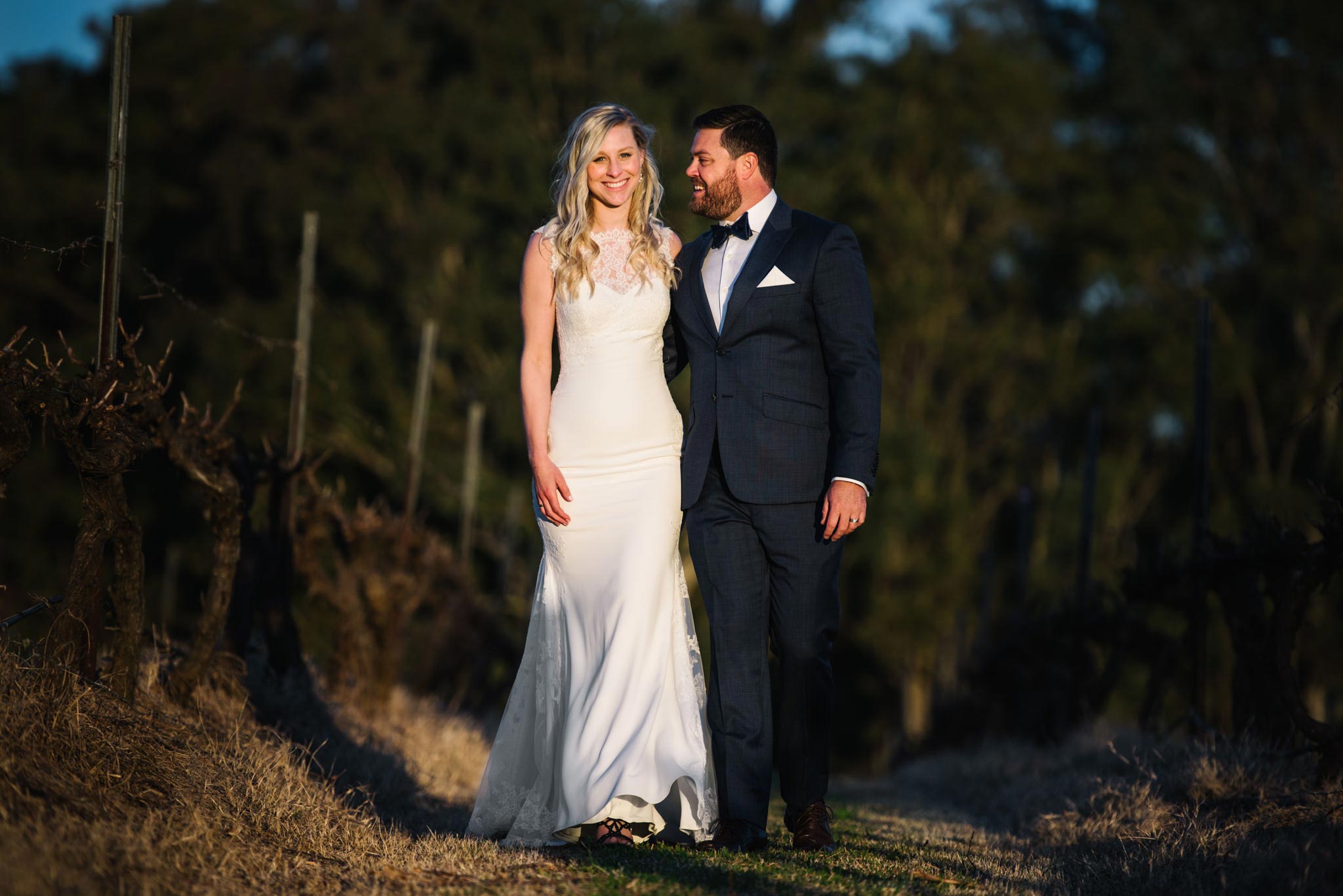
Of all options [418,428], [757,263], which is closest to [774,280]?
[757,263]

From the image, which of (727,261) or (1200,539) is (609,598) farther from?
(1200,539)

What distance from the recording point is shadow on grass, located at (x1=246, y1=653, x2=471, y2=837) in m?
5.67

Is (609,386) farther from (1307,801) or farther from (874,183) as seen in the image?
(874,183)

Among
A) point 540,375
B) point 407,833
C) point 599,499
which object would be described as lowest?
point 407,833

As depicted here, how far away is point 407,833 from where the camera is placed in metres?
4.60

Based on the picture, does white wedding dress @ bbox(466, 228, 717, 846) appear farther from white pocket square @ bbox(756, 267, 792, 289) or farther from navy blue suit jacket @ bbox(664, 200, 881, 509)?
white pocket square @ bbox(756, 267, 792, 289)

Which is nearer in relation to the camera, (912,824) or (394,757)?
(912,824)

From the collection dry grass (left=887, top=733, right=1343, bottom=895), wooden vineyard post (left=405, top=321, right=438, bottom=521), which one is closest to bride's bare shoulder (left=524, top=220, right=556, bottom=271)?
dry grass (left=887, top=733, right=1343, bottom=895)

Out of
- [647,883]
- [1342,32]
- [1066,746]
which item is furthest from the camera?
[1342,32]

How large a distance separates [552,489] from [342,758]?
2452mm

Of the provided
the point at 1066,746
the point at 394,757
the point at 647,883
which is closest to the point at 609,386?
the point at 647,883

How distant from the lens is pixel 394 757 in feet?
23.6

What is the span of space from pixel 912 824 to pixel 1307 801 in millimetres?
1896

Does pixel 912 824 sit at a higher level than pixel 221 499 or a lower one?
lower
